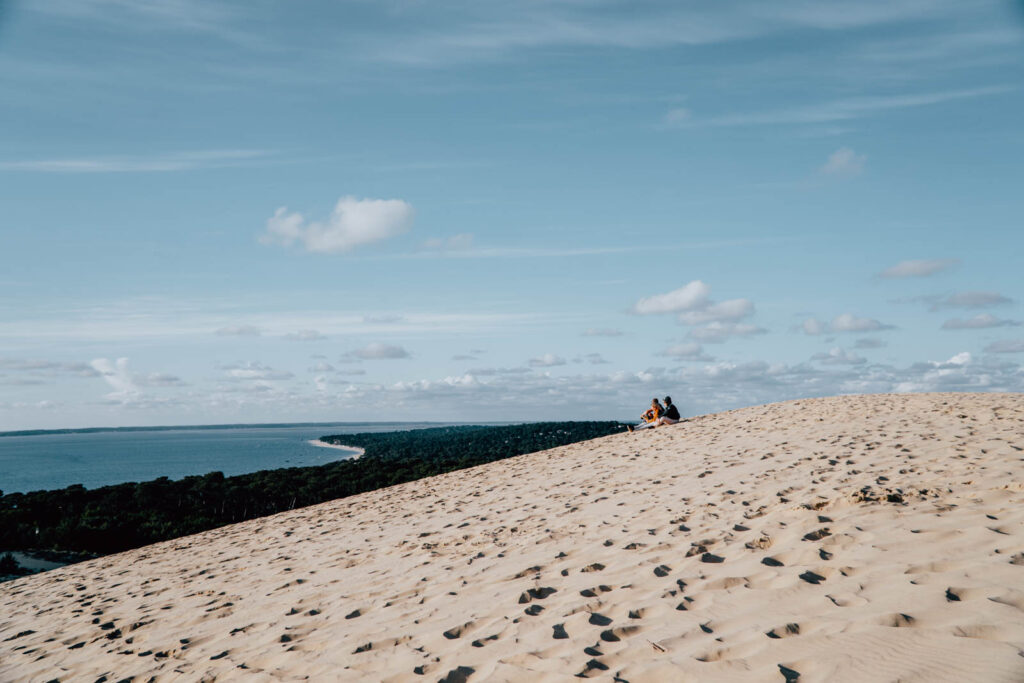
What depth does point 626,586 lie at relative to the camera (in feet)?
18.0

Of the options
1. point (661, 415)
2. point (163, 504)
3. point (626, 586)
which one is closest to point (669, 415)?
point (661, 415)

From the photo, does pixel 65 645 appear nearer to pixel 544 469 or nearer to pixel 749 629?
pixel 749 629

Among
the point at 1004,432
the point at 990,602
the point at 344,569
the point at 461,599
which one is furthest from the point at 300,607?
the point at 1004,432

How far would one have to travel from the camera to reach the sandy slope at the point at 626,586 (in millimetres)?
3975

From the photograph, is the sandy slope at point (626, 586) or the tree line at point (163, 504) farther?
the tree line at point (163, 504)

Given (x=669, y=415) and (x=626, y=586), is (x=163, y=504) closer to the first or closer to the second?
(x=669, y=415)

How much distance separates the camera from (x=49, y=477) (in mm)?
62812

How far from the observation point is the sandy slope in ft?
13.0

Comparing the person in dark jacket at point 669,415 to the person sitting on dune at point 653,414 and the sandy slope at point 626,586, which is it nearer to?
the person sitting on dune at point 653,414

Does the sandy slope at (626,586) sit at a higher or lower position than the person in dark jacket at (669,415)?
lower

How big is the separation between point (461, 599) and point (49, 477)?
237ft

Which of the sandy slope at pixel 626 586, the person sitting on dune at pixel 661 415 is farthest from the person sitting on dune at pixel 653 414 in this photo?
the sandy slope at pixel 626 586

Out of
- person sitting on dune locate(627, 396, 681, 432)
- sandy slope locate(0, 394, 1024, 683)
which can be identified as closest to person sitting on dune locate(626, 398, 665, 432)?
person sitting on dune locate(627, 396, 681, 432)

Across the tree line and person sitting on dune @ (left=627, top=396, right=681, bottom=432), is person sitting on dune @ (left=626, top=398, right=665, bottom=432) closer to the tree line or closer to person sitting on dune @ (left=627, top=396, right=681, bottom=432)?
person sitting on dune @ (left=627, top=396, right=681, bottom=432)
